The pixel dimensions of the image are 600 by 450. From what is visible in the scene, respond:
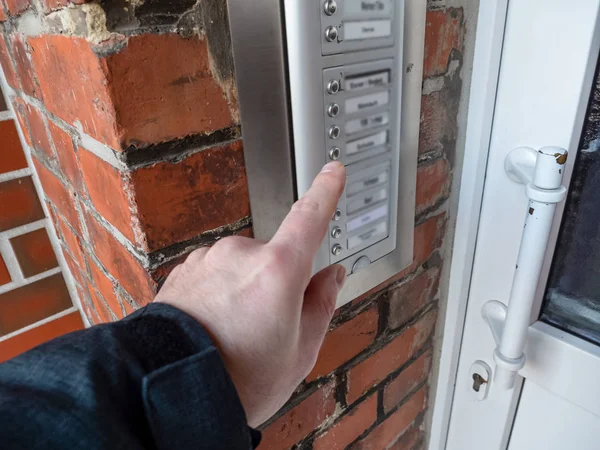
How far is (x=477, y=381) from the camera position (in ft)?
2.21

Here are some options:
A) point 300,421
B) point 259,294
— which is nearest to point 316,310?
point 259,294

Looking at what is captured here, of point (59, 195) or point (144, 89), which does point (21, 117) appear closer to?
point (59, 195)

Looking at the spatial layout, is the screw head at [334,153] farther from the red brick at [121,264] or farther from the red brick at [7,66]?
the red brick at [7,66]

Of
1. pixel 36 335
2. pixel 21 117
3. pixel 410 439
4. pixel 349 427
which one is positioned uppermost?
pixel 21 117

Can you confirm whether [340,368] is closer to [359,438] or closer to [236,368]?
[359,438]

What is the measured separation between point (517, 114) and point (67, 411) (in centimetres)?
50

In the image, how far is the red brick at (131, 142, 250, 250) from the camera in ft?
1.15

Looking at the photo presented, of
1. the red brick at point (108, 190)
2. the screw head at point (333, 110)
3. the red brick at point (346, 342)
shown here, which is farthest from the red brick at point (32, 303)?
the screw head at point (333, 110)

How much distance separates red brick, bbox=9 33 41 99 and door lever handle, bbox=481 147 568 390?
0.52 meters

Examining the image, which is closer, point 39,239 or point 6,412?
point 6,412

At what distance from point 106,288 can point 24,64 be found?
262mm

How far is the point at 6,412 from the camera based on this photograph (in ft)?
0.70

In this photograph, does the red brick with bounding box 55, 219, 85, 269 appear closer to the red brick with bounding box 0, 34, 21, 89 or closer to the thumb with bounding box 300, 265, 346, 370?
the red brick with bounding box 0, 34, 21, 89

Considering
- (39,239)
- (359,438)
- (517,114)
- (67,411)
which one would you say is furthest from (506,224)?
(39,239)
